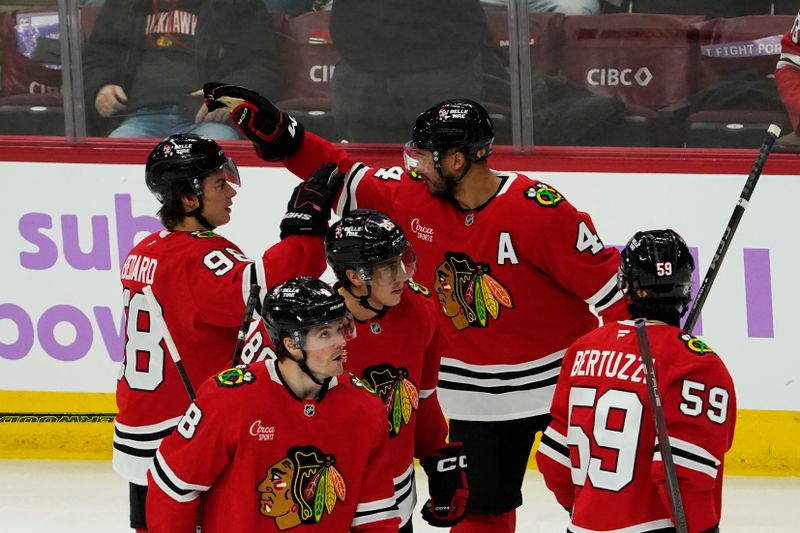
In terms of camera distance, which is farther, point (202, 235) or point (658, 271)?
point (202, 235)

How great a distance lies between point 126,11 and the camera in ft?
18.5

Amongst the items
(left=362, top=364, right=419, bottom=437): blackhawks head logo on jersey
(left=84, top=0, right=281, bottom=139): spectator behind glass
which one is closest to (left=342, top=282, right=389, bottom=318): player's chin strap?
(left=362, top=364, right=419, bottom=437): blackhawks head logo on jersey

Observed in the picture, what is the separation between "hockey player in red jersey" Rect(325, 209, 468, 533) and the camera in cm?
312

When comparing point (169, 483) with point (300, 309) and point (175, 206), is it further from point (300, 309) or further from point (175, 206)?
point (175, 206)

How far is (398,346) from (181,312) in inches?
21.7

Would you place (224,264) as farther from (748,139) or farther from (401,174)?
(748,139)

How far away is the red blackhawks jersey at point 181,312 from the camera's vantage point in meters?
3.37

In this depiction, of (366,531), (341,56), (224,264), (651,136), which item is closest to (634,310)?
(366,531)

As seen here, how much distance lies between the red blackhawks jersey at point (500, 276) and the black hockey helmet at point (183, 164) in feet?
1.03

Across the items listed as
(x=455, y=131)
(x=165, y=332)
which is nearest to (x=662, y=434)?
(x=455, y=131)

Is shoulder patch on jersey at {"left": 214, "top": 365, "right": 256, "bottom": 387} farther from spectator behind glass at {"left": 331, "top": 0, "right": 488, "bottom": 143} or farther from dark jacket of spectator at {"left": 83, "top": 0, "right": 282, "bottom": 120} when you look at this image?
dark jacket of spectator at {"left": 83, "top": 0, "right": 282, "bottom": 120}

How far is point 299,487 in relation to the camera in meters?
2.75

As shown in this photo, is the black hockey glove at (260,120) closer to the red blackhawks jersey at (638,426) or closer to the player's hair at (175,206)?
the player's hair at (175,206)

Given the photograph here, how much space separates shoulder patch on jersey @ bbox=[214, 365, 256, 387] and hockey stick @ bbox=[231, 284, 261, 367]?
0.48m
